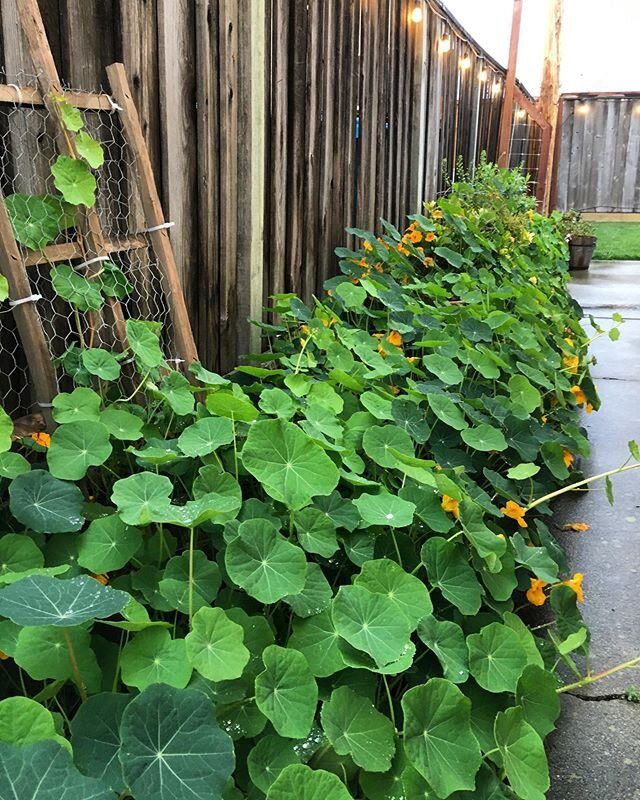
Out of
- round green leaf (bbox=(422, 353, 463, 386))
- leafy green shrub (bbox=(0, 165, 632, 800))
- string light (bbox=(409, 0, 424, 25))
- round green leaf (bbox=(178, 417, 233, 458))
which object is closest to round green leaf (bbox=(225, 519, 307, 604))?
leafy green shrub (bbox=(0, 165, 632, 800))

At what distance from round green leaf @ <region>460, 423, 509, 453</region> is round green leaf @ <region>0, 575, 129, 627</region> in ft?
4.67

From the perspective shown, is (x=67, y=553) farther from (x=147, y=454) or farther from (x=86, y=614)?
(x=86, y=614)

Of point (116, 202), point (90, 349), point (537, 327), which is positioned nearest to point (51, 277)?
point (90, 349)

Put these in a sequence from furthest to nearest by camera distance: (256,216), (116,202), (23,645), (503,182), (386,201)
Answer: (503,182) → (386,201) → (256,216) → (116,202) → (23,645)

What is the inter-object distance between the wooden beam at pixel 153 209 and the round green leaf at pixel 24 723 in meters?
1.43

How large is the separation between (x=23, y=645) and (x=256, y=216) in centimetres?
199

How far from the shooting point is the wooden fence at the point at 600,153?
13.8 meters

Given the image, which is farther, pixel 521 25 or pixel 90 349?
pixel 521 25

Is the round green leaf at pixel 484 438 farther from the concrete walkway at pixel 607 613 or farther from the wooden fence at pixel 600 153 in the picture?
the wooden fence at pixel 600 153

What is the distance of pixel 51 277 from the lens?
1.97 meters

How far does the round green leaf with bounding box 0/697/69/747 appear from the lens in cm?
111

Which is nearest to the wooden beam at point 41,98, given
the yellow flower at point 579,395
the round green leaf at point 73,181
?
the round green leaf at point 73,181

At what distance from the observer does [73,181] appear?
1.90m

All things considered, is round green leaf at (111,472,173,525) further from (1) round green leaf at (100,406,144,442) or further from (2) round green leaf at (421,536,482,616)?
(2) round green leaf at (421,536,482,616)
